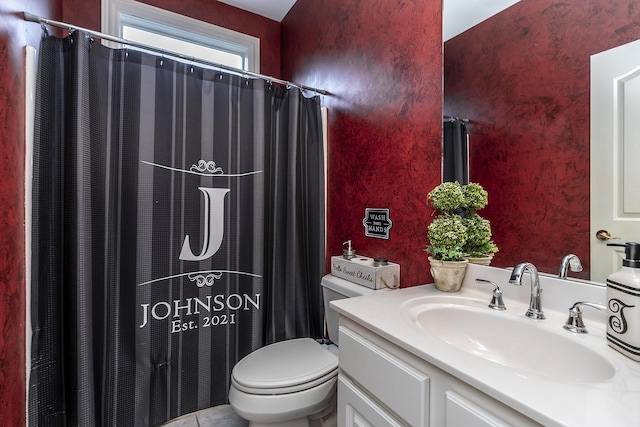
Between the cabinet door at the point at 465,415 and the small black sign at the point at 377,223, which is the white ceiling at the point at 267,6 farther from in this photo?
the cabinet door at the point at 465,415

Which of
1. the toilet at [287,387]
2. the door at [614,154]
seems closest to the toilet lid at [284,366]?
the toilet at [287,387]

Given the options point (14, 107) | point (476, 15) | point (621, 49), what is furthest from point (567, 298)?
point (14, 107)

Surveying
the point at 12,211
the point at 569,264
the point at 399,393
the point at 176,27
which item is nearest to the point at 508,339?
the point at 569,264

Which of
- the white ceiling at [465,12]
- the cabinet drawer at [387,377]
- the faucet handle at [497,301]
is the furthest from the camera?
the white ceiling at [465,12]

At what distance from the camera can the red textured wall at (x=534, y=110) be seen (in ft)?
2.91

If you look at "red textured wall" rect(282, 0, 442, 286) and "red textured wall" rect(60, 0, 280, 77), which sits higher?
"red textured wall" rect(60, 0, 280, 77)

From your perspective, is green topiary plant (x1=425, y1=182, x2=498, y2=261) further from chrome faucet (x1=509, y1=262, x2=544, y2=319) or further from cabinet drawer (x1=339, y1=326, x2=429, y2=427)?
cabinet drawer (x1=339, y1=326, x2=429, y2=427)

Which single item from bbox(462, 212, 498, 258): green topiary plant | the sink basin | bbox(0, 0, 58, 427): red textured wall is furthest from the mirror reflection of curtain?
bbox(0, 0, 58, 427): red textured wall

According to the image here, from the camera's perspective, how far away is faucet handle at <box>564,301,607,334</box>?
0.78 meters

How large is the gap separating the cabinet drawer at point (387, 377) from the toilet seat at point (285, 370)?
29cm

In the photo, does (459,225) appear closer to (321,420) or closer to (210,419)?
(321,420)

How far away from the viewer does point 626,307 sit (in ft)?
2.17

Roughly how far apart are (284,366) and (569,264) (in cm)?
107

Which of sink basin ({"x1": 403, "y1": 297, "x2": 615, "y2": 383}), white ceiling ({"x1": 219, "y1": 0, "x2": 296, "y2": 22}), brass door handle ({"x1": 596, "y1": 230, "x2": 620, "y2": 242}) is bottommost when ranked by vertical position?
sink basin ({"x1": 403, "y1": 297, "x2": 615, "y2": 383})
